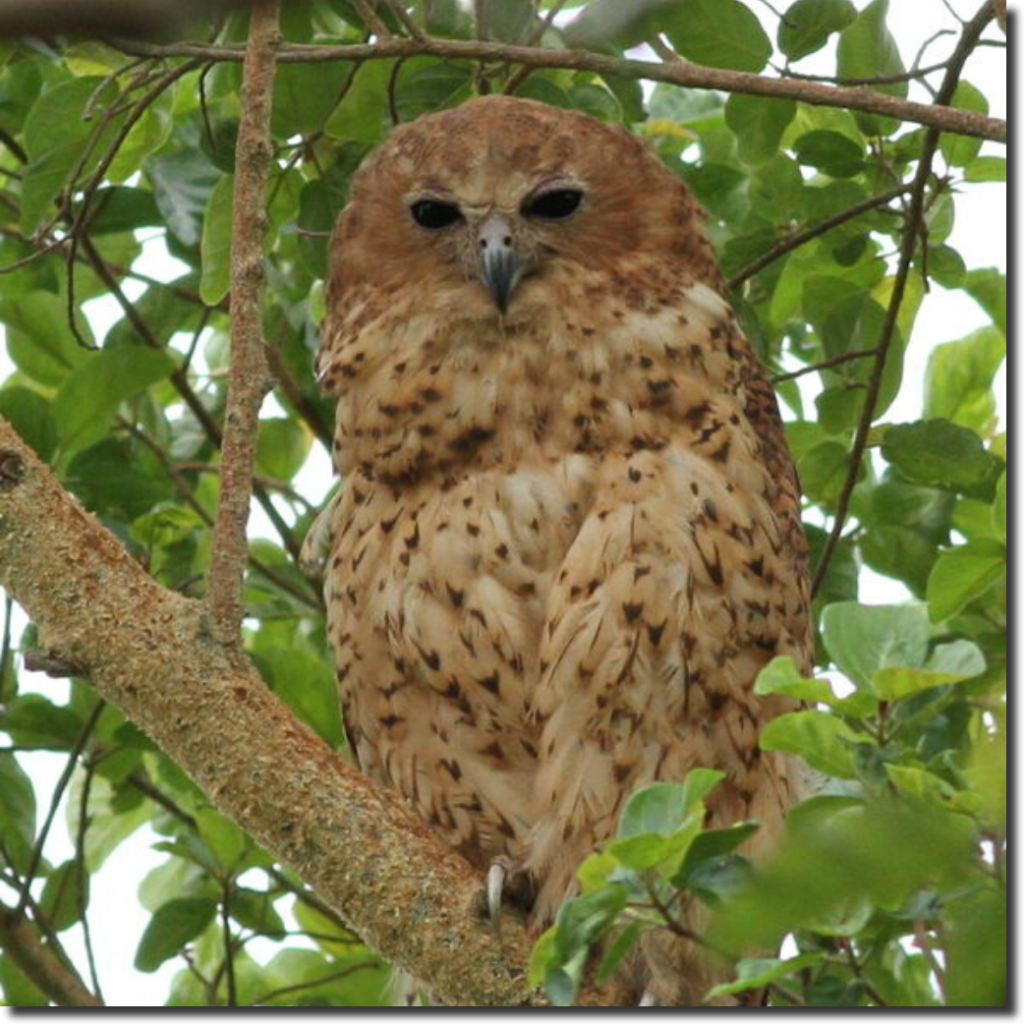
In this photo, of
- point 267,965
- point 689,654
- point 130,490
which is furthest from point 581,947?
point 267,965

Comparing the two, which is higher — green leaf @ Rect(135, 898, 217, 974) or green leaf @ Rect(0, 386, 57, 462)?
green leaf @ Rect(0, 386, 57, 462)

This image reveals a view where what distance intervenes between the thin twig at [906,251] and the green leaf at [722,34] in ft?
1.10

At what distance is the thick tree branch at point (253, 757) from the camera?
2320 mm

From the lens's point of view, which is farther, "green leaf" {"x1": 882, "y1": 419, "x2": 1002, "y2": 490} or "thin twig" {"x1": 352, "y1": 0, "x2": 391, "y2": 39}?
"green leaf" {"x1": 882, "y1": 419, "x2": 1002, "y2": 490}

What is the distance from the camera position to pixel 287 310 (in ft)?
14.2

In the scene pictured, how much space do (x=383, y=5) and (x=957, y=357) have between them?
1609 mm

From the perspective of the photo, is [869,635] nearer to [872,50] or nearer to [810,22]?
[810,22]

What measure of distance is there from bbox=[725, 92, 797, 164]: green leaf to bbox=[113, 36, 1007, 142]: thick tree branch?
0.78 meters

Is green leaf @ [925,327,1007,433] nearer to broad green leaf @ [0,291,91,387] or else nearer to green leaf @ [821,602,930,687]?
broad green leaf @ [0,291,91,387]

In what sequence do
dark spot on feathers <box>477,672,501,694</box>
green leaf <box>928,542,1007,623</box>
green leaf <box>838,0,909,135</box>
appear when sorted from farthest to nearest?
green leaf <box>838,0,909,135</box> < dark spot on feathers <box>477,672,501,694</box> < green leaf <box>928,542,1007,623</box>

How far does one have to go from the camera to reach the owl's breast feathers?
3059 millimetres

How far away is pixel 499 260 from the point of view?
334cm

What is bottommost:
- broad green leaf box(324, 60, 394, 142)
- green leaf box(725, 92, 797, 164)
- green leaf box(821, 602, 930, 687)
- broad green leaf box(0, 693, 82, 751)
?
green leaf box(821, 602, 930, 687)

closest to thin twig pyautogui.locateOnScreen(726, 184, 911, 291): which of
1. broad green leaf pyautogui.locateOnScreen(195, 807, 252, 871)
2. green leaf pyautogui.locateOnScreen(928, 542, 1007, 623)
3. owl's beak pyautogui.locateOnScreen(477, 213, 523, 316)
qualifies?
owl's beak pyautogui.locateOnScreen(477, 213, 523, 316)
